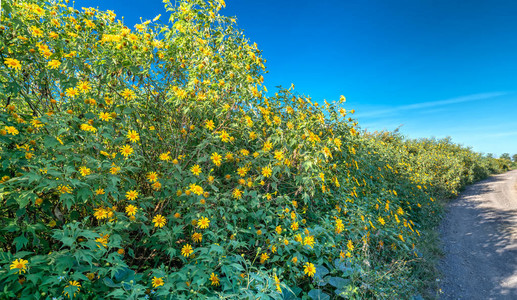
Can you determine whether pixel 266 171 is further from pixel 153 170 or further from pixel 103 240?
pixel 103 240

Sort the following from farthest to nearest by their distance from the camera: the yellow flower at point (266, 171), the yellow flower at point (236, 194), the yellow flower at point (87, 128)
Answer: the yellow flower at point (266, 171) → the yellow flower at point (236, 194) → the yellow flower at point (87, 128)

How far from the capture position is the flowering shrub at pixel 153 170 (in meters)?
1.71

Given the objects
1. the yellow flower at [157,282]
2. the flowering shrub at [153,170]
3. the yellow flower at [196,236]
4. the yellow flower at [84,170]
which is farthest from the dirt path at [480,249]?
the yellow flower at [84,170]

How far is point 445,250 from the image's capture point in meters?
5.03

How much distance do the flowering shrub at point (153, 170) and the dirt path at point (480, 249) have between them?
185cm

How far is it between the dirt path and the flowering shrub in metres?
1.85

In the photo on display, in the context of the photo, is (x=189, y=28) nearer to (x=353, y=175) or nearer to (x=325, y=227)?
(x=325, y=227)

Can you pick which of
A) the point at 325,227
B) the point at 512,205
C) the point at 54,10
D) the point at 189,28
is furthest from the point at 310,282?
the point at 512,205

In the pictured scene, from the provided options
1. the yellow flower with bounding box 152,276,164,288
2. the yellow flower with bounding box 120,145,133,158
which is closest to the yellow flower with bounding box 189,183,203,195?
the yellow flower with bounding box 120,145,133,158

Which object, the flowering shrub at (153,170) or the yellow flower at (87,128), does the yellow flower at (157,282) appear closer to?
the flowering shrub at (153,170)

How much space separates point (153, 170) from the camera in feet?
8.32


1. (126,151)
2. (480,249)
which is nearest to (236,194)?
(126,151)

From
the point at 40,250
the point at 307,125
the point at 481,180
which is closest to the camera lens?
the point at 40,250

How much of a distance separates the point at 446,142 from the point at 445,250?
472 inches
